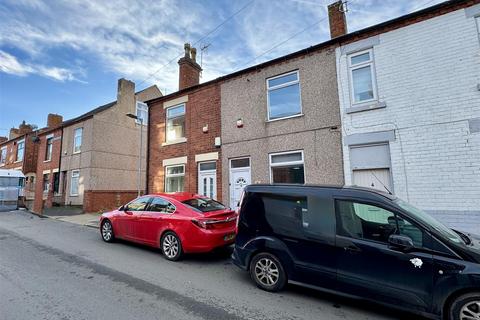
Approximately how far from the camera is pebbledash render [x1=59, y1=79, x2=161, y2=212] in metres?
17.4

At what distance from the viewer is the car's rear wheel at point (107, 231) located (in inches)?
313

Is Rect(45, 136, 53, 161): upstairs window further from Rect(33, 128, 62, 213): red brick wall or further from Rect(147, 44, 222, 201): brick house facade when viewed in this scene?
Rect(147, 44, 222, 201): brick house facade

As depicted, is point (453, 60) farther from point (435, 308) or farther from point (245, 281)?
point (245, 281)

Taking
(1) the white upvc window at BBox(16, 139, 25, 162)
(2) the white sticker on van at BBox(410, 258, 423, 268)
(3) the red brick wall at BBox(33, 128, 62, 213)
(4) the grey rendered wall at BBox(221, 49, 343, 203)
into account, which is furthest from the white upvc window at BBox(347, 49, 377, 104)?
(1) the white upvc window at BBox(16, 139, 25, 162)

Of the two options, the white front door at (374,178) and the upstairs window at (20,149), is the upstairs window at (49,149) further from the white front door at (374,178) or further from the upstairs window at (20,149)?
the white front door at (374,178)

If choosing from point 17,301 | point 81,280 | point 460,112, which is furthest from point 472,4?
point 17,301

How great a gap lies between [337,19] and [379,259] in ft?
29.5

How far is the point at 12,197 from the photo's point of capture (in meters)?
19.3

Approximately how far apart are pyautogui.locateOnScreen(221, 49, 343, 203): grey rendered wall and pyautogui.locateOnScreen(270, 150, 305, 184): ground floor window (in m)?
0.20

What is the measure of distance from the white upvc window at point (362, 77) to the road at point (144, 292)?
20.9 feet

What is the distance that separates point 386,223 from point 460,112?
17.0 ft

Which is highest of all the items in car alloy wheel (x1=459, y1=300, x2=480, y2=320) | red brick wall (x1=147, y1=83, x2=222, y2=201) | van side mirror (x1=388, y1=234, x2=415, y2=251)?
red brick wall (x1=147, y1=83, x2=222, y2=201)

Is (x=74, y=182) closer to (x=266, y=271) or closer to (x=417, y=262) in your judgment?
(x=266, y=271)

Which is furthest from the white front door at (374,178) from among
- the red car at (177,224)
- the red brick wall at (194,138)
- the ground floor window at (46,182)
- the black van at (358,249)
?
the ground floor window at (46,182)
